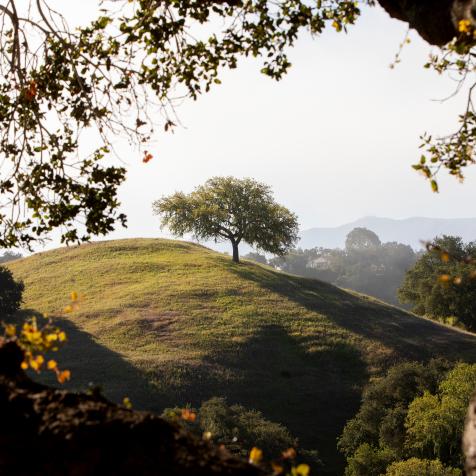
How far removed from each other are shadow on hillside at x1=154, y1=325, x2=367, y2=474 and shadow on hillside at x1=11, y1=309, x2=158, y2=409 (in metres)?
2.11

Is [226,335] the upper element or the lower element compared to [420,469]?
upper

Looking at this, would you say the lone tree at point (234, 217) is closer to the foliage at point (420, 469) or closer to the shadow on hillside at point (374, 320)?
the shadow on hillside at point (374, 320)

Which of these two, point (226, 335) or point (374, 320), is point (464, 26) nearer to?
point (226, 335)

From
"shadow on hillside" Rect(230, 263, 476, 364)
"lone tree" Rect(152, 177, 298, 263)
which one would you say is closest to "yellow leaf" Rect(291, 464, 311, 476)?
"shadow on hillside" Rect(230, 263, 476, 364)

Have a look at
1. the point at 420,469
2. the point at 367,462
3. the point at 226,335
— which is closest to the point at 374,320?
the point at 226,335

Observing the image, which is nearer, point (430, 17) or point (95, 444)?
point (95, 444)

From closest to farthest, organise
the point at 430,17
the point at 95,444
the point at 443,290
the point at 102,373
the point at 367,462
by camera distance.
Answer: the point at 95,444 → the point at 430,17 → the point at 367,462 → the point at 102,373 → the point at 443,290

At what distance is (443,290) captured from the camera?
237 feet

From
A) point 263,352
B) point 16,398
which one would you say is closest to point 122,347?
point 263,352

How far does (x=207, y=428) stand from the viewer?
32.7m

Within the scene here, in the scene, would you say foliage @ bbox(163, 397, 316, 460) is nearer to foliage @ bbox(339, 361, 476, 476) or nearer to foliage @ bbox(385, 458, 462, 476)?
foliage @ bbox(339, 361, 476, 476)

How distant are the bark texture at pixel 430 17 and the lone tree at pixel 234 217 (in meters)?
75.2

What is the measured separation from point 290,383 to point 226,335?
10030 mm

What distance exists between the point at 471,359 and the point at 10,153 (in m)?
50.1
